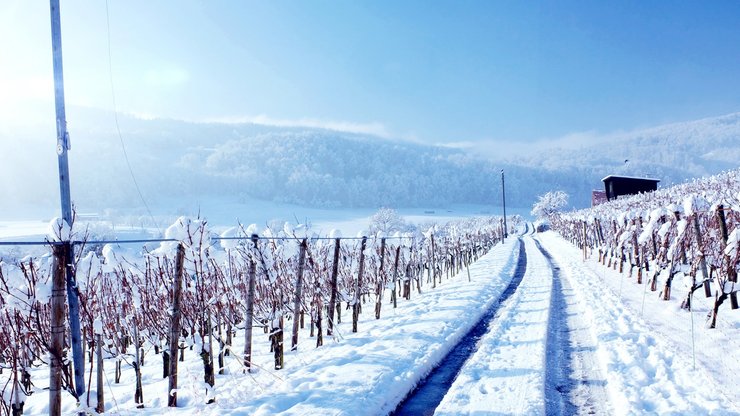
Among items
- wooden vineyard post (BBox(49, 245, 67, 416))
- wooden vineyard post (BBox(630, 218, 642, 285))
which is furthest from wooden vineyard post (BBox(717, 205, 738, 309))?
wooden vineyard post (BBox(49, 245, 67, 416))

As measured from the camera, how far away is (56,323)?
3559mm

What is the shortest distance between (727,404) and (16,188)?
102 meters

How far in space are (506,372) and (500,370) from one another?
0.12 meters

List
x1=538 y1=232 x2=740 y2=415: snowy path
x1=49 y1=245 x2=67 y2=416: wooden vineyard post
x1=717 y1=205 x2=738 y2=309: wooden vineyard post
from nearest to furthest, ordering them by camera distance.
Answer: x1=49 y1=245 x2=67 y2=416: wooden vineyard post < x1=538 y1=232 x2=740 y2=415: snowy path < x1=717 y1=205 x2=738 y2=309: wooden vineyard post

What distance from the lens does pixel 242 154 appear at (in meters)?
173

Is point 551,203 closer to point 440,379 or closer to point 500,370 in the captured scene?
point 500,370

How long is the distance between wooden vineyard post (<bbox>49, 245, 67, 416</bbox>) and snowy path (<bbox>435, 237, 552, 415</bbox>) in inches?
152

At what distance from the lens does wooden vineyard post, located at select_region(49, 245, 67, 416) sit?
3.53m

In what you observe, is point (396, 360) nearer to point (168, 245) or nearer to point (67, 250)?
point (168, 245)

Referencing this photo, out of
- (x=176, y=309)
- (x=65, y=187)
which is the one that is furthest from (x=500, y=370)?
(x=65, y=187)

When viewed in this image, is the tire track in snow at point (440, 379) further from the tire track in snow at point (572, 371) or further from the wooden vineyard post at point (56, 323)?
the wooden vineyard post at point (56, 323)

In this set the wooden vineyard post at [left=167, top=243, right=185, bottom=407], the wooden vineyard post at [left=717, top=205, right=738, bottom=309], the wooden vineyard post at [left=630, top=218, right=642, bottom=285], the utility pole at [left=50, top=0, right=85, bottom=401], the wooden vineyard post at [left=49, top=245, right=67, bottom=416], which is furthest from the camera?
the wooden vineyard post at [left=630, top=218, right=642, bottom=285]

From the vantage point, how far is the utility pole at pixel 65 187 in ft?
12.9

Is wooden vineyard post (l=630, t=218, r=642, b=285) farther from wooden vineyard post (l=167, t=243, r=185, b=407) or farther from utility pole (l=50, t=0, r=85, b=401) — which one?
utility pole (l=50, t=0, r=85, b=401)
